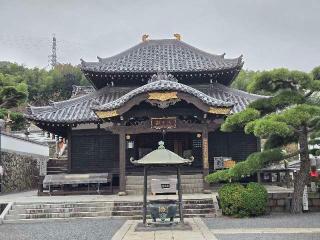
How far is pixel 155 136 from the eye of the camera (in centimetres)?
2214

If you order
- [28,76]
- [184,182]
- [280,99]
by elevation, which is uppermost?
[28,76]

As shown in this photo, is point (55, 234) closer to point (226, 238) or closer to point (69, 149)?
point (226, 238)

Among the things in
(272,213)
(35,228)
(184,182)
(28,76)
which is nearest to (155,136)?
(184,182)

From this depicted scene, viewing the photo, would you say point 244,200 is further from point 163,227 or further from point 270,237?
point 270,237

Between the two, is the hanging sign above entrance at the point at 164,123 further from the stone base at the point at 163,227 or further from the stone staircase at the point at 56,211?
the stone base at the point at 163,227

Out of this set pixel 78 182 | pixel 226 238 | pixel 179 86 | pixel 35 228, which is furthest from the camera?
pixel 78 182

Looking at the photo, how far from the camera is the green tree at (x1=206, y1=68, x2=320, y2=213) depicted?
44.2ft

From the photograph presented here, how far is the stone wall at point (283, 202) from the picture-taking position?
15406mm

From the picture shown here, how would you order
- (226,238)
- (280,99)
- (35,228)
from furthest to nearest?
(280,99) < (35,228) < (226,238)

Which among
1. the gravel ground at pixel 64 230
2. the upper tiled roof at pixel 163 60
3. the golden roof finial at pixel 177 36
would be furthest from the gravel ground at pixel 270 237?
the golden roof finial at pixel 177 36

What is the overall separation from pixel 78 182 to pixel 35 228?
6655 millimetres

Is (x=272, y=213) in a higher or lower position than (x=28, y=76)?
lower

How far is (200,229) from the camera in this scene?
1177 cm

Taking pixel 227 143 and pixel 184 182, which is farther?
pixel 227 143
